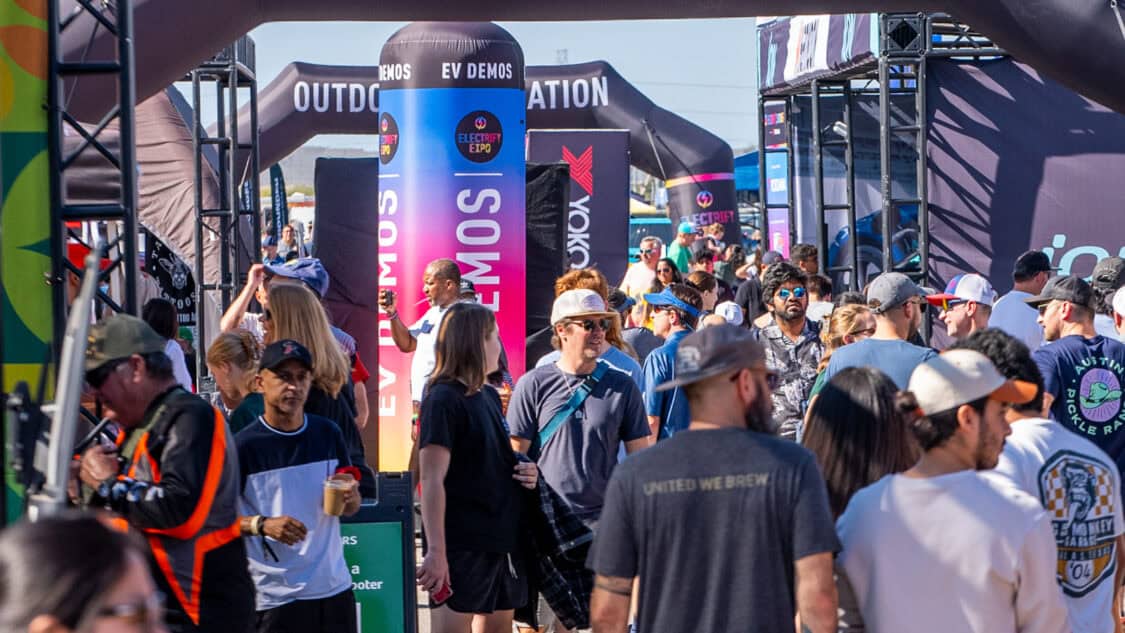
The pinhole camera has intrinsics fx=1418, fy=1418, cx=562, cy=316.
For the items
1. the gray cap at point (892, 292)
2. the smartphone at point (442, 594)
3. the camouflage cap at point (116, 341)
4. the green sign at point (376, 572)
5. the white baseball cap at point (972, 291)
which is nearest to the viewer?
the camouflage cap at point (116, 341)

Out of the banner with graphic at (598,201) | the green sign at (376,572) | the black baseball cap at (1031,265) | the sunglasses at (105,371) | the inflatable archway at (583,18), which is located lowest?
the green sign at (376,572)

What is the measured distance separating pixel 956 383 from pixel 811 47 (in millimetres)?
13037

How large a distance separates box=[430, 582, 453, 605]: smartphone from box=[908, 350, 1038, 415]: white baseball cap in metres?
2.17

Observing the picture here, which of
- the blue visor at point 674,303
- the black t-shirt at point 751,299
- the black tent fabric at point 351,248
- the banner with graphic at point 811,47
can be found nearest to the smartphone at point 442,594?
the blue visor at point 674,303

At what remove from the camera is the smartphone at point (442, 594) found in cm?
480

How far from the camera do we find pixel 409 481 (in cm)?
533

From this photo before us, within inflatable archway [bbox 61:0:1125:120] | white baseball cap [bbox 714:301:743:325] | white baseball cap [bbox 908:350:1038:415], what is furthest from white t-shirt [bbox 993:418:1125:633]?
white baseball cap [bbox 714:301:743:325]

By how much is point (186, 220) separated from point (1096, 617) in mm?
11265

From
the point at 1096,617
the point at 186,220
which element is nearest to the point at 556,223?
the point at 186,220

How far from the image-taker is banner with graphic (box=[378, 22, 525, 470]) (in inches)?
364

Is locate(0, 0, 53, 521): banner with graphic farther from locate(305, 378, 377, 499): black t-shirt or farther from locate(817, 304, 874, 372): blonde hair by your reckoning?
locate(817, 304, 874, 372): blonde hair

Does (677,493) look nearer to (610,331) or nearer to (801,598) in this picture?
(801,598)

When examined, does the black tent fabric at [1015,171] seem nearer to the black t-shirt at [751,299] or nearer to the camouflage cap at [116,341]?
the black t-shirt at [751,299]

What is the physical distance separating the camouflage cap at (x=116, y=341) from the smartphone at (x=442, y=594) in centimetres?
156
